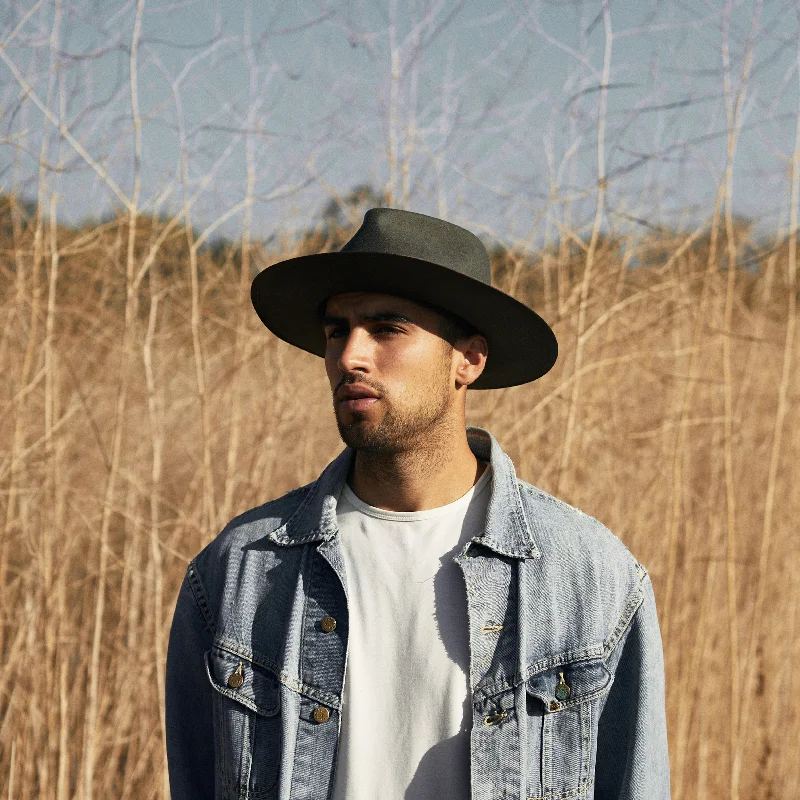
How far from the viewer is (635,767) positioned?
150 cm

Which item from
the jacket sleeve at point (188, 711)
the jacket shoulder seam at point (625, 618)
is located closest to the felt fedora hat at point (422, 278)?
the jacket shoulder seam at point (625, 618)

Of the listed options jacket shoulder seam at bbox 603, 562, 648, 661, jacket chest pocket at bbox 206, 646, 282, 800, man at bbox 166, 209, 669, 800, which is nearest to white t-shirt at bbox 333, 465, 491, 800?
man at bbox 166, 209, 669, 800

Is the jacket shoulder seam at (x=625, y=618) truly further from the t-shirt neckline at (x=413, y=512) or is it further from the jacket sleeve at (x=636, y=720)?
the t-shirt neckline at (x=413, y=512)

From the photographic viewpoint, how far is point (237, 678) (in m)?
1.47

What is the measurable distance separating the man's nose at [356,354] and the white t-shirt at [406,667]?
0.24 m

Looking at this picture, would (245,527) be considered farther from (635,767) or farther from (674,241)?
(674,241)

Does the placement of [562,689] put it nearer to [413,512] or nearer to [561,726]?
[561,726]

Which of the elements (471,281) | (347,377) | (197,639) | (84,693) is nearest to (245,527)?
(197,639)

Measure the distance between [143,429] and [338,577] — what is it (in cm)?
170

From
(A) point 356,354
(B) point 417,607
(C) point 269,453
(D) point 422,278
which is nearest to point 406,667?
(B) point 417,607

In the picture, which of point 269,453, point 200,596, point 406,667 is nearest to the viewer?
point 406,667

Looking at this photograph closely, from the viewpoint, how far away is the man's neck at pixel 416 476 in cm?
150

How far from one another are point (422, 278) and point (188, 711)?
81cm

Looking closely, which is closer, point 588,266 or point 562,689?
point 562,689
